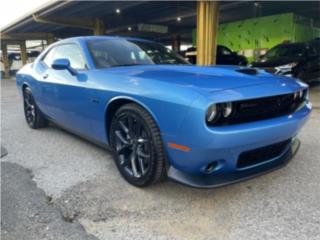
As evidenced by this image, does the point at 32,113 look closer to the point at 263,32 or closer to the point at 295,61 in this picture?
the point at 295,61

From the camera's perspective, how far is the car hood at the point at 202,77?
2.23 meters

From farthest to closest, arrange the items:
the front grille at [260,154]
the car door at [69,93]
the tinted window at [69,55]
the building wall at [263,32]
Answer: the building wall at [263,32] < the tinted window at [69,55] < the car door at [69,93] < the front grille at [260,154]

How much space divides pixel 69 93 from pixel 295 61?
7.81 meters

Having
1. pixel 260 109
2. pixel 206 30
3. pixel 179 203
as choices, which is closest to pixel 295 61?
pixel 206 30

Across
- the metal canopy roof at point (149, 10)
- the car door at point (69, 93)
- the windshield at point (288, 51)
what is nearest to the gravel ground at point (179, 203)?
the car door at point (69, 93)

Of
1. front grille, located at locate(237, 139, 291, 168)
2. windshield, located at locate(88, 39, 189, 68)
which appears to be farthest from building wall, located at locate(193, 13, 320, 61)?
front grille, located at locate(237, 139, 291, 168)

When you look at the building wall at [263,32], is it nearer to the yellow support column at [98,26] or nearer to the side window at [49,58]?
the yellow support column at [98,26]

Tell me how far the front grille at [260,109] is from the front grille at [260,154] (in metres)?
0.25

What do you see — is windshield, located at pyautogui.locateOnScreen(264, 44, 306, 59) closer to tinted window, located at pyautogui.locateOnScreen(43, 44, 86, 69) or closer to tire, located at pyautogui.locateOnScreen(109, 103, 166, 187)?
tinted window, located at pyautogui.locateOnScreen(43, 44, 86, 69)

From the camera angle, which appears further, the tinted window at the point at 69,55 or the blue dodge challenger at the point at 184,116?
the tinted window at the point at 69,55

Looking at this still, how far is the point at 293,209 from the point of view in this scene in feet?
7.52

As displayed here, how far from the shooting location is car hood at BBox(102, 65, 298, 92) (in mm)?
2230

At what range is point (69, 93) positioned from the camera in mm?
3449

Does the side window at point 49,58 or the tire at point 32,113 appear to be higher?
the side window at point 49,58
